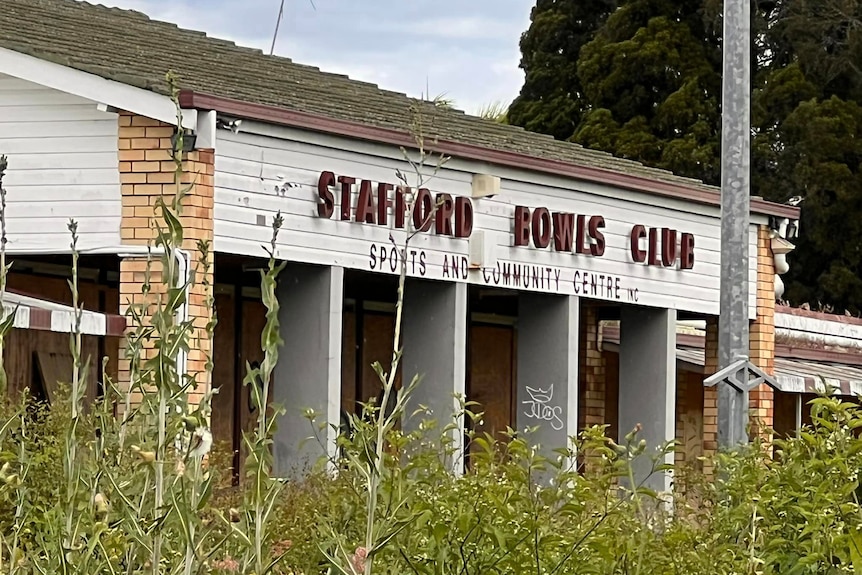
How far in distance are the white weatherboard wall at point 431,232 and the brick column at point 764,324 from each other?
0.15m

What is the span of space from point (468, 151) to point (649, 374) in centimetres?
422

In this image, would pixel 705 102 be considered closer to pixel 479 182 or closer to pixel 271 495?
pixel 479 182

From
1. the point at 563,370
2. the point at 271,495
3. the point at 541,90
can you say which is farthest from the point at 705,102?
the point at 271,495

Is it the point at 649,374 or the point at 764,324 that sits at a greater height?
the point at 764,324

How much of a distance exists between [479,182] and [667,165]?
1883 centimetres

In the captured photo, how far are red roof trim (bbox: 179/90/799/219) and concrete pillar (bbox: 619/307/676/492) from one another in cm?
137

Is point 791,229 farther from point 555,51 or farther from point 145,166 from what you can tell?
point 555,51

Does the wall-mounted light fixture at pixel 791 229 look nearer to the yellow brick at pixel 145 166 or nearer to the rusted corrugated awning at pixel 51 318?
the yellow brick at pixel 145 166

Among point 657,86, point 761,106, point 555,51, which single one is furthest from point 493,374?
point 555,51

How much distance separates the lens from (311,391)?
13.6 m

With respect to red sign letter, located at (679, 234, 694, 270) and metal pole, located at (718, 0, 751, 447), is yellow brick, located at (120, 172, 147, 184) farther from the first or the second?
red sign letter, located at (679, 234, 694, 270)

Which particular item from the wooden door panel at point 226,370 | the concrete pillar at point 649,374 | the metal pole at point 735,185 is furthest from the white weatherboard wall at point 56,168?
the concrete pillar at point 649,374

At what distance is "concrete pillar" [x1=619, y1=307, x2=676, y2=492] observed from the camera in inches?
695

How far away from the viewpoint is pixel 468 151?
581 inches
